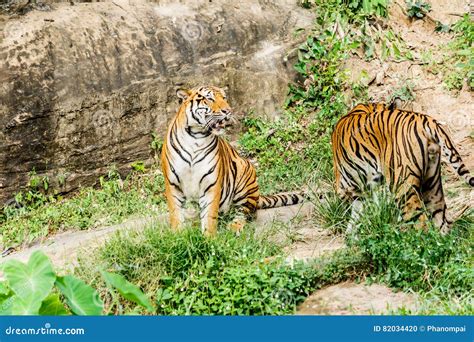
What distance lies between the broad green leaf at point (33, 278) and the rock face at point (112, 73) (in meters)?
4.34

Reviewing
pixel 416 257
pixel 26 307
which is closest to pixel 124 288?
pixel 26 307

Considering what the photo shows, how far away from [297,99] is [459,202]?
3.57 metres

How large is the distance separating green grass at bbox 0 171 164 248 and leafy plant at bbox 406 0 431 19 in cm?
438

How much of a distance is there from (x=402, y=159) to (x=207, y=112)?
1688 millimetres

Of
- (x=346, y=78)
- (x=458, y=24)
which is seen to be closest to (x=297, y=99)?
(x=346, y=78)

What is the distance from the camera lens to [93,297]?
533 cm

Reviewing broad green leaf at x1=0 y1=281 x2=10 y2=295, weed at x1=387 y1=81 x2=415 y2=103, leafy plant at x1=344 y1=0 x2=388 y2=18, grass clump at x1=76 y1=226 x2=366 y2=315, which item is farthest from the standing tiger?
leafy plant at x1=344 y1=0 x2=388 y2=18

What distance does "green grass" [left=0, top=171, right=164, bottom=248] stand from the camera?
9.28m

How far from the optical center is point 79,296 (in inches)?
210

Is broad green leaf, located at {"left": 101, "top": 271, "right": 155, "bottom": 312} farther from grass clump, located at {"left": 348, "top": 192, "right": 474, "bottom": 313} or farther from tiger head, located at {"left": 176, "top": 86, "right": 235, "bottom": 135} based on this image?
tiger head, located at {"left": 176, "top": 86, "right": 235, "bottom": 135}

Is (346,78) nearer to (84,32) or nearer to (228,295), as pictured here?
(84,32)

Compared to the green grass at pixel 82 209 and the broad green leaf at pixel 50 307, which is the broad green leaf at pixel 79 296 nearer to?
the broad green leaf at pixel 50 307

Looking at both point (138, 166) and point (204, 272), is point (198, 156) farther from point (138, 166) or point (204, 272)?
point (138, 166)

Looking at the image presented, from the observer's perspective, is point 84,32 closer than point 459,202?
No
